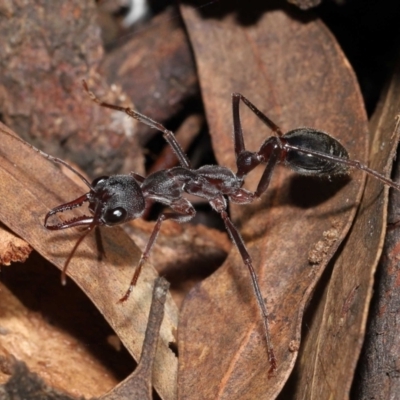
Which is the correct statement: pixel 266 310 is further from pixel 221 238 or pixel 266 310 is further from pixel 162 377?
pixel 221 238

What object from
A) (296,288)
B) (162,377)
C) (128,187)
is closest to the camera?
(162,377)

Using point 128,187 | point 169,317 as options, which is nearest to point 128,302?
point 169,317

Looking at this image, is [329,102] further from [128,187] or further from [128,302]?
[128,302]

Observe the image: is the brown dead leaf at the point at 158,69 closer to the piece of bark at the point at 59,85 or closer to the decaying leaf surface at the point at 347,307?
the piece of bark at the point at 59,85

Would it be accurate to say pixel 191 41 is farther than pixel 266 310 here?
Yes

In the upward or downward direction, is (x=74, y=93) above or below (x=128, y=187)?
above

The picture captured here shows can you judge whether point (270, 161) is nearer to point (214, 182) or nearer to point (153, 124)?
point (214, 182)

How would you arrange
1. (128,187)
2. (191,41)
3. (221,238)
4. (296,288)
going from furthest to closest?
(191,41) → (221,238) → (128,187) → (296,288)

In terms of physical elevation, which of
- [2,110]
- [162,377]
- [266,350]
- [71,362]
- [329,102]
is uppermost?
[2,110]
